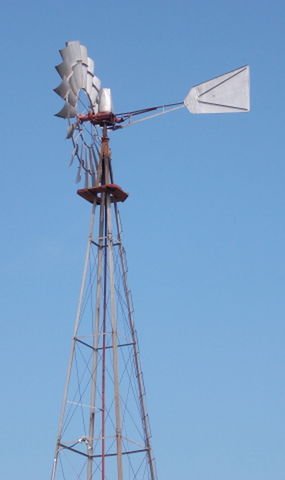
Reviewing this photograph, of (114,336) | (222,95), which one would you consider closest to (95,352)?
(114,336)

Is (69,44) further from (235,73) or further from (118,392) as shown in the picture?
(118,392)

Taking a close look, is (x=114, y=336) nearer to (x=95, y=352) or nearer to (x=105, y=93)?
(x=95, y=352)

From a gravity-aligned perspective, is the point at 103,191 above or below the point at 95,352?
above

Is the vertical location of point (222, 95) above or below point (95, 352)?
above

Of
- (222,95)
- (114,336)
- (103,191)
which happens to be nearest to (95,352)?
(114,336)

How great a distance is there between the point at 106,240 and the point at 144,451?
8171 millimetres

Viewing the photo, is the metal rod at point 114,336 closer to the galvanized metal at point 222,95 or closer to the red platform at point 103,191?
the red platform at point 103,191

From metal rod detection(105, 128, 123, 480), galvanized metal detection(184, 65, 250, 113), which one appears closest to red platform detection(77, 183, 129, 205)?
metal rod detection(105, 128, 123, 480)

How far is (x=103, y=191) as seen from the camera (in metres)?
42.8

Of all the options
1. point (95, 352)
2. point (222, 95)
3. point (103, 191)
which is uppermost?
point (222, 95)

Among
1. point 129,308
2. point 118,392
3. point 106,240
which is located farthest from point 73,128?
point 118,392

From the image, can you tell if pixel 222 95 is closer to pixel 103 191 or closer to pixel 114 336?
pixel 103 191

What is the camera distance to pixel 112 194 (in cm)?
4300

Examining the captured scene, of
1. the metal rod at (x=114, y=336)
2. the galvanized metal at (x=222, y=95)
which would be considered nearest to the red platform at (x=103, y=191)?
→ the metal rod at (x=114, y=336)
